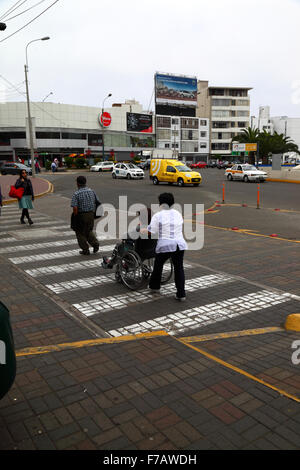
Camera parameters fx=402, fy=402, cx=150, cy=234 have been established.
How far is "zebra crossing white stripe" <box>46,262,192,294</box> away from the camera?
22.3 feet

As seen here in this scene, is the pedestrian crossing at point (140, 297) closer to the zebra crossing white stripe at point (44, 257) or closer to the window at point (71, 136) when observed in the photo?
the zebra crossing white stripe at point (44, 257)

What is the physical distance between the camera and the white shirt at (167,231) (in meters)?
5.90

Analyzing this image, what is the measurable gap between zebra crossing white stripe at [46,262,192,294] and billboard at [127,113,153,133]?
78.2 m

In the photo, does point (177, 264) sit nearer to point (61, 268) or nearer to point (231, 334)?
point (231, 334)

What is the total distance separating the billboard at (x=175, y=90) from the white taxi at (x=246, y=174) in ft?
195

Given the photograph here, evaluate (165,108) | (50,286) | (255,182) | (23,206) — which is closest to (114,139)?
(165,108)

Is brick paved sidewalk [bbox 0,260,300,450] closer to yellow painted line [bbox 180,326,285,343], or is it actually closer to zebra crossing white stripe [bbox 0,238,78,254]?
yellow painted line [bbox 180,326,285,343]

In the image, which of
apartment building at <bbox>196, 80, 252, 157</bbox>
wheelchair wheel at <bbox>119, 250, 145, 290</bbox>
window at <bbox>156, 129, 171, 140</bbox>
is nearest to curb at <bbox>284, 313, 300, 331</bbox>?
wheelchair wheel at <bbox>119, 250, 145, 290</bbox>

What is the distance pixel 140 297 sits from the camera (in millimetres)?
6379

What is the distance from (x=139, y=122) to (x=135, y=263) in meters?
81.3

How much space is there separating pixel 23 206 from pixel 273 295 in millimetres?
8842

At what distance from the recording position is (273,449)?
2.90 m
